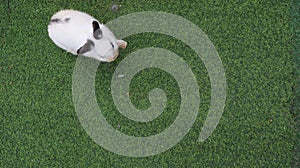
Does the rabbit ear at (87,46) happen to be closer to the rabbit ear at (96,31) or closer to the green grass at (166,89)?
the rabbit ear at (96,31)

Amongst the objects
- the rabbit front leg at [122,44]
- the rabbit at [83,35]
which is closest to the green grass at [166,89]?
the rabbit front leg at [122,44]

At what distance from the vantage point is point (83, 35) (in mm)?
1788

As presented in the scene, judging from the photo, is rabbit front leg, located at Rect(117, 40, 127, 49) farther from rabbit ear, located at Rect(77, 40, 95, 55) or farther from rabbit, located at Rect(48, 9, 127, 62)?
rabbit ear, located at Rect(77, 40, 95, 55)

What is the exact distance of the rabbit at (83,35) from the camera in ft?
5.82

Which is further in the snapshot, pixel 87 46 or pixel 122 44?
pixel 122 44

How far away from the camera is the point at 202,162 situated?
2.11 m

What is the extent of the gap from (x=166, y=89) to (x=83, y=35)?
2.17ft

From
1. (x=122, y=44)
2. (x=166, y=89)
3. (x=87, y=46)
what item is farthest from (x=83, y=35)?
(x=166, y=89)

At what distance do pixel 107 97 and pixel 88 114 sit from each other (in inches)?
6.7

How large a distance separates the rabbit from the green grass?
13.7 inches

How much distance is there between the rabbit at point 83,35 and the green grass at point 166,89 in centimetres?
35

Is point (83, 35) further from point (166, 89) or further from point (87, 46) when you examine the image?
point (166, 89)

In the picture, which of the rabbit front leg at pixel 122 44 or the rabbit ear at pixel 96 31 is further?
the rabbit front leg at pixel 122 44

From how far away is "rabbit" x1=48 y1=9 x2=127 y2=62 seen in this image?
1.77m
